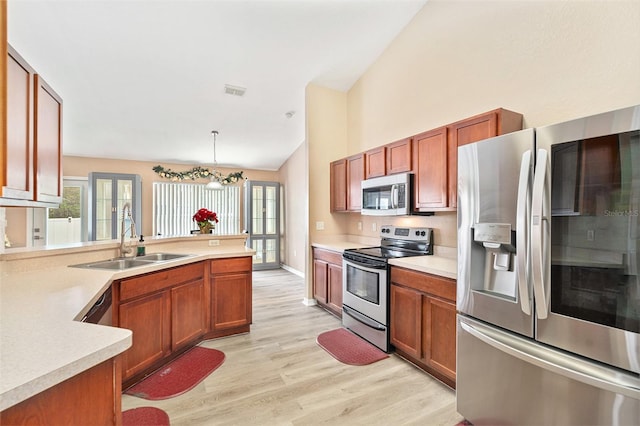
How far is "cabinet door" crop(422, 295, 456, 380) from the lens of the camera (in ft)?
7.14

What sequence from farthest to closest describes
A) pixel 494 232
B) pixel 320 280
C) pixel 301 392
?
1. pixel 320 280
2. pixel 301 392
3. pixel 494 232

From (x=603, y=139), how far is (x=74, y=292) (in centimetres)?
276

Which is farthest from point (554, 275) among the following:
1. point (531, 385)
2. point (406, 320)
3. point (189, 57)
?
point (189, 57)

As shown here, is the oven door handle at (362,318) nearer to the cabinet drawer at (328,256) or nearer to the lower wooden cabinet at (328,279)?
the lower wooden cabinet at (328,279)

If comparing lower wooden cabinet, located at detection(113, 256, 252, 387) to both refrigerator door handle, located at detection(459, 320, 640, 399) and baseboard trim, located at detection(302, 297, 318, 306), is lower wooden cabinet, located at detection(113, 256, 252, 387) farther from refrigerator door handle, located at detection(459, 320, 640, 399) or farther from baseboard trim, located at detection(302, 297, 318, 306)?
refrigerator door handle, located at detection(459, 320, 640, 399)

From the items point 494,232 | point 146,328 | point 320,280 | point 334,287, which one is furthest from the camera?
point 320,280

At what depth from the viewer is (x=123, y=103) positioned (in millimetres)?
4062

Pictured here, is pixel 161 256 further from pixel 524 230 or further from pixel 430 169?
pixel 524 230

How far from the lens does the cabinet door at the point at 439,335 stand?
85.7 inches

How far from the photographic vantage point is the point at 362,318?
3129 mm

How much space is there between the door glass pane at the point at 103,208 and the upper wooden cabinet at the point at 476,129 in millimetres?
6263

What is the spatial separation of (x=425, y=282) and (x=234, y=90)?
3592mm

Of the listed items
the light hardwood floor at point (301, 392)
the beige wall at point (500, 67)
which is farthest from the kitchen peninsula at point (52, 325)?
the beige wall at point (500, 67)

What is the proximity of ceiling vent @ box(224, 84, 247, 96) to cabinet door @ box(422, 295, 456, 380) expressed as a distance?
3622 millimetres
